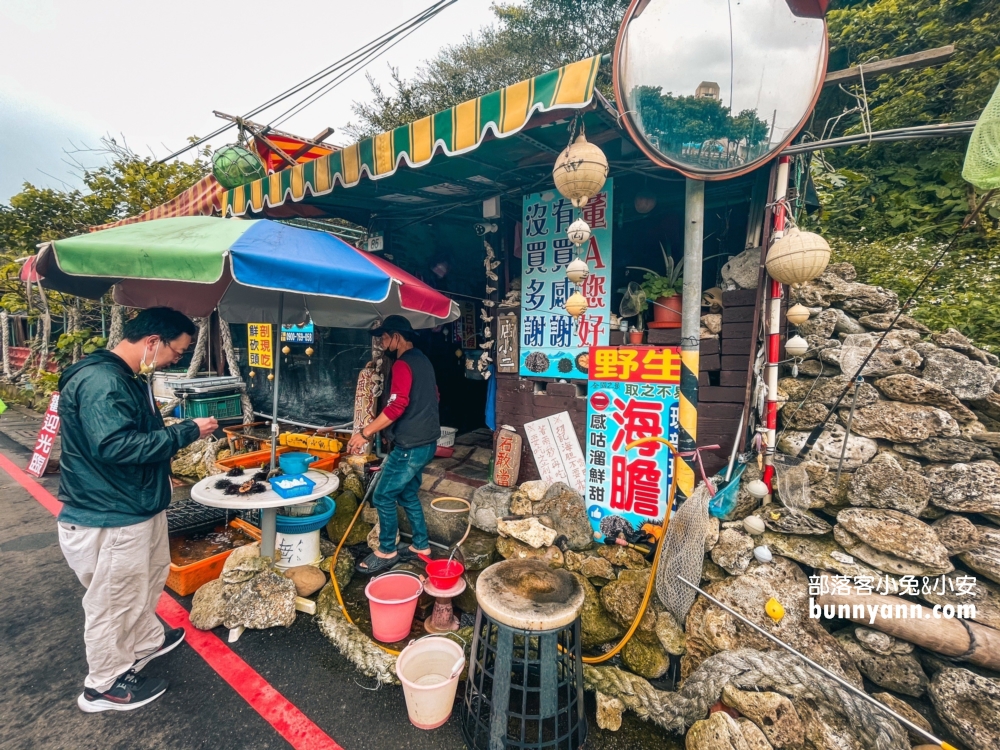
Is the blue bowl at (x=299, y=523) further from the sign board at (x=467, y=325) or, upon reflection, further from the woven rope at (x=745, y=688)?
the sign board at (x=467, y=325)

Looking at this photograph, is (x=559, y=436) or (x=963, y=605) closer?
(x=963, y=605)

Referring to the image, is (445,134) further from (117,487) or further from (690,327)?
(117,487)

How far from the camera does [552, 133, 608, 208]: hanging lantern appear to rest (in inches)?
125

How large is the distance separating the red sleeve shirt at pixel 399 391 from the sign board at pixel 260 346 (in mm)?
5500

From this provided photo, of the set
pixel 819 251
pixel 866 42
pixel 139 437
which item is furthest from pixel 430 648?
pixel 866 42

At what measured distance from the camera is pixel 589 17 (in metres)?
16.5

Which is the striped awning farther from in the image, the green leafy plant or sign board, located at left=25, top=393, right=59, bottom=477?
A: sign board, located at left=25, top=393, right=59, bottom=477

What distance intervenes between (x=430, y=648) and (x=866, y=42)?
15.8 metres

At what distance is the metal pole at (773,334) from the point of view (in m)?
3.46

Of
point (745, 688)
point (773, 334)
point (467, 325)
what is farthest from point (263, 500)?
point (467, 325)

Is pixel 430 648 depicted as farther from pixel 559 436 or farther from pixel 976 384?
pixel 976 384

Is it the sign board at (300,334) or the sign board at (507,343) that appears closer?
the sign board at (507,343)

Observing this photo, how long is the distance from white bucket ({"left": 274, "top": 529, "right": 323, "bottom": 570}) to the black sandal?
53 cm

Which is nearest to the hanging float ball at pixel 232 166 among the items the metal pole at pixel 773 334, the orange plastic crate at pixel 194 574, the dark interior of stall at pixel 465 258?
the dark interior of stall at pixel 465 258
